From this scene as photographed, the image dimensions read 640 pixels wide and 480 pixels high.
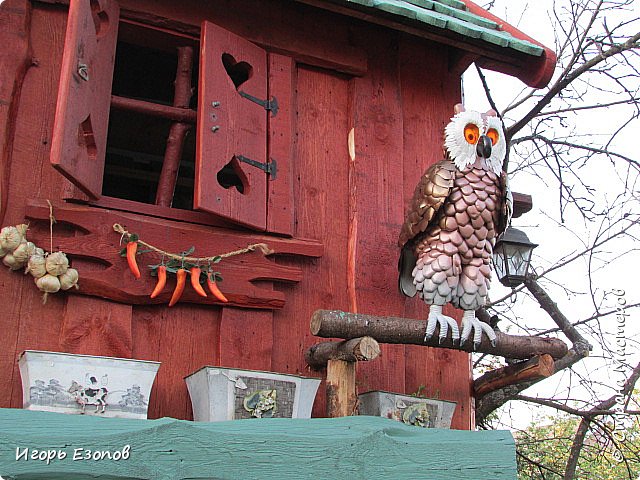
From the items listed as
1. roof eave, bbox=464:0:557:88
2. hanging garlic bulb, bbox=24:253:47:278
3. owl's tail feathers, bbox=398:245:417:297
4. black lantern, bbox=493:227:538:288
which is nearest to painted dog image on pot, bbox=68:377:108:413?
hanging garlic bulb, bbox=24:253:47:278

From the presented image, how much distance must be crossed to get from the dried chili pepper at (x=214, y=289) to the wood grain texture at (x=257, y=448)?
798 mm

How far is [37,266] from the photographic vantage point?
3.23 m

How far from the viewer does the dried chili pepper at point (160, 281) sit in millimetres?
3383

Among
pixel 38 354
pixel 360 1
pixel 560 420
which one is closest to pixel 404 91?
pixel 360 1

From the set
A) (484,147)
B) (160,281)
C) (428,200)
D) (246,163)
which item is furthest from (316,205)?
(160,281)

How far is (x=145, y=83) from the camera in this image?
18.9 feet

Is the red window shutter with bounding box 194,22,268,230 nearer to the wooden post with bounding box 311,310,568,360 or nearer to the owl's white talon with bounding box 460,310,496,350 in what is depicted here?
the wooden post with bounding box 311,310,568,360

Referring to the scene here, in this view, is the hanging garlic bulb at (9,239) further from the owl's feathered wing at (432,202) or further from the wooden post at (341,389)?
the owl's feathered wing at (432,202)

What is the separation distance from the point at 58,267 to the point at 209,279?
0.63m

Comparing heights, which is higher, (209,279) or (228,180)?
(228,180)

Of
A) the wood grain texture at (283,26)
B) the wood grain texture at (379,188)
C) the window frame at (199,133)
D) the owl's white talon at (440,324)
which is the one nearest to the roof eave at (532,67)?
the wood grain texture at (379,188)

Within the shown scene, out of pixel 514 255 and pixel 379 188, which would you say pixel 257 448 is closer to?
pixel 379 188

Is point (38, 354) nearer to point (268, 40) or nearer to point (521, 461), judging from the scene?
point (268, 40)

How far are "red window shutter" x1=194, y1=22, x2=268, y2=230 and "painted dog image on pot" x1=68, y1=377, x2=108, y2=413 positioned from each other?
0.87 metres
